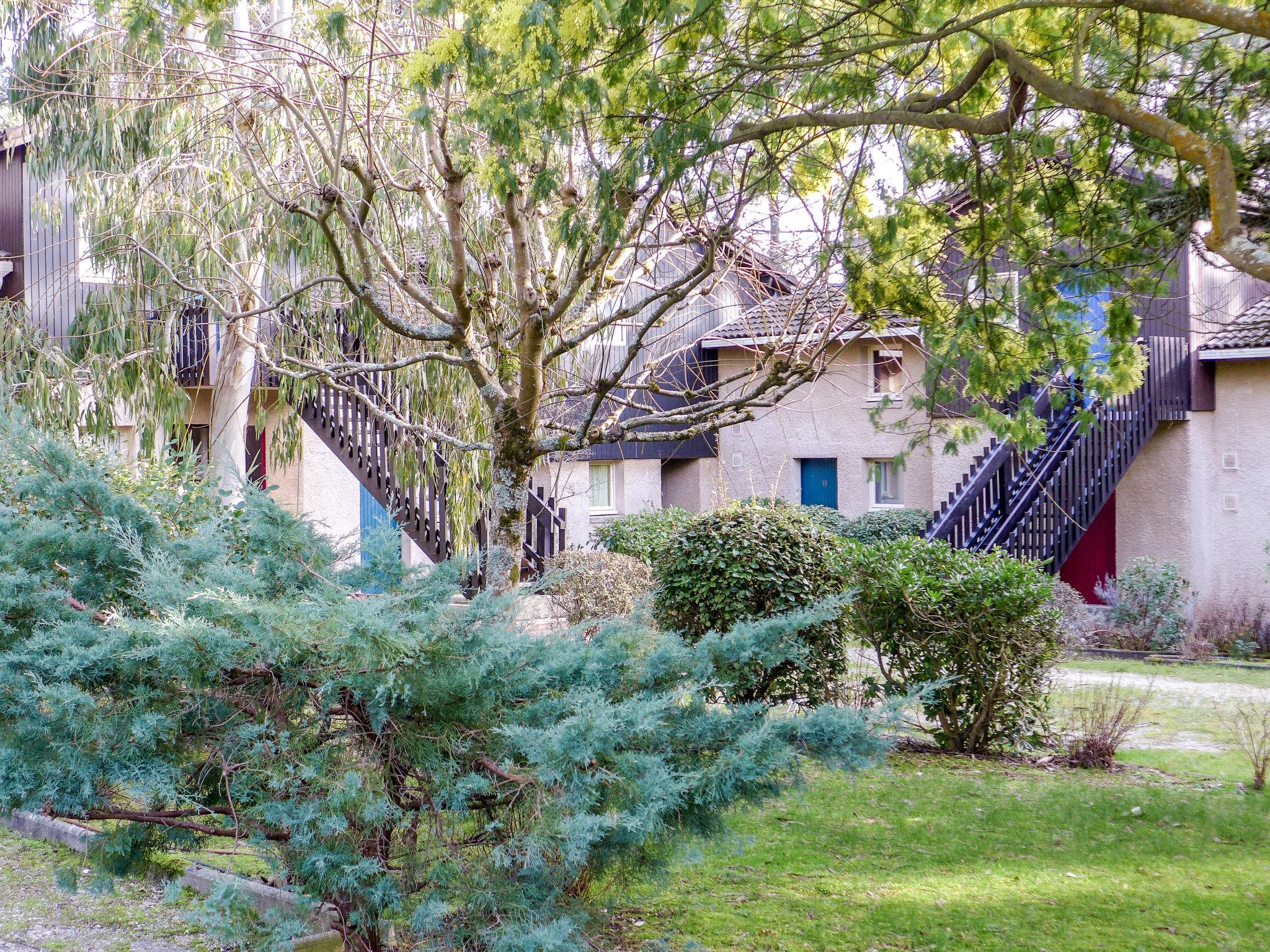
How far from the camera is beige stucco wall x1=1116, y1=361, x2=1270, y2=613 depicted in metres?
18.4

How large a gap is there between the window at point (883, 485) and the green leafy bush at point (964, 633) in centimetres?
1269

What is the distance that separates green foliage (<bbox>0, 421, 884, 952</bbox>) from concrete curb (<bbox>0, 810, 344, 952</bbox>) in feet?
0.83

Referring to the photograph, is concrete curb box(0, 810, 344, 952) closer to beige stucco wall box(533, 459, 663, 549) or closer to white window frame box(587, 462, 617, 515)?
beige stucco wall box(533, 459, 663, 549)

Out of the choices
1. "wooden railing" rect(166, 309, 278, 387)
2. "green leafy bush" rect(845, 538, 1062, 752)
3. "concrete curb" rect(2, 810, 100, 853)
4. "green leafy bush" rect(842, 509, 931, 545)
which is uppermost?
"wooden railing" rect(166, 309, 278, 387)

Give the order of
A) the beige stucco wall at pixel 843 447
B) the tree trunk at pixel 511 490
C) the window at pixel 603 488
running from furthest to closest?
1. the window at pixel 603 488
2. the beige stucco wall at pixel 843 447
3. the tree trunk at pixel 511 490

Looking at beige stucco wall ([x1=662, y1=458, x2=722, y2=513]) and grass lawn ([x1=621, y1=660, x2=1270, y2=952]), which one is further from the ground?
beige stucco wall ([x1=662, y1=458, x2=722, y2=513])

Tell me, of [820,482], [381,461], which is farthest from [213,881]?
[820,482]

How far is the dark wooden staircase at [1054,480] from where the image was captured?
54.6 feet

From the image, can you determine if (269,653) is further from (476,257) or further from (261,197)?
(261,197)

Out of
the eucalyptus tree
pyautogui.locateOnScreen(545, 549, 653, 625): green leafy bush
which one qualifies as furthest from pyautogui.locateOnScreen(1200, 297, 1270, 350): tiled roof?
pyautogui.locateOnScreen(545, 549, 653, 625): green leafy bush

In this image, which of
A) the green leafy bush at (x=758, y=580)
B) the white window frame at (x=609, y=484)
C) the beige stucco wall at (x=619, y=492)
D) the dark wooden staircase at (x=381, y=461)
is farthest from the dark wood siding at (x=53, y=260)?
the white window frame at (x=609, y=484)

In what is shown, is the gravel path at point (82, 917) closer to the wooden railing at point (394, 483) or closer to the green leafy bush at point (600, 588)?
the green leafy bush at point (600, 588)

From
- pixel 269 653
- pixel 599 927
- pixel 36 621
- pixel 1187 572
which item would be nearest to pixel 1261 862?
pixel 599 927

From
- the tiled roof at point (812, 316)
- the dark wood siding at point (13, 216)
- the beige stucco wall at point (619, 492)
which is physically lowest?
the beige stucco wall at point (619, 492)
